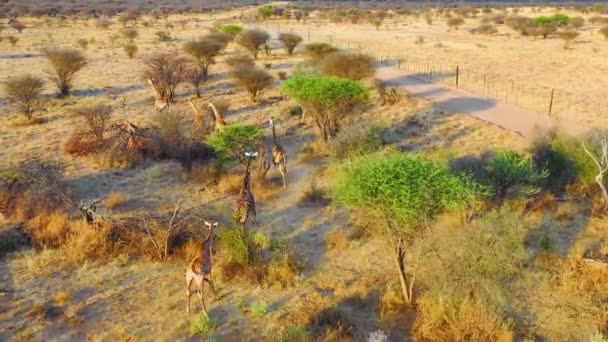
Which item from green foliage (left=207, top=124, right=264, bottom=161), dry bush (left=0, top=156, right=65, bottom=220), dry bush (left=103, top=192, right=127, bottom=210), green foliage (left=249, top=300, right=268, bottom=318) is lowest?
green foliage (left=249, top=300, right=268, bottom=318)

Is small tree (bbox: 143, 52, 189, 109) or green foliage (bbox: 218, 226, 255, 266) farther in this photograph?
small tree (bbox: 143, 52, 189, 109)

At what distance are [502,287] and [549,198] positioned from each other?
444 cm

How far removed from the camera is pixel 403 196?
7602 millimetres

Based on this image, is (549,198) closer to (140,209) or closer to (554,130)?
(554,130)

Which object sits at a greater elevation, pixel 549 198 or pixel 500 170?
pixel 500 170

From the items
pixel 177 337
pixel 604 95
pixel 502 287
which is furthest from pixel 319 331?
pixel 604 95

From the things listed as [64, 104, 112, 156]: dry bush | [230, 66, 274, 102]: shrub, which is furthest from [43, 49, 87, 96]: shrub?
[64, 104, 112, 156]: dry bush

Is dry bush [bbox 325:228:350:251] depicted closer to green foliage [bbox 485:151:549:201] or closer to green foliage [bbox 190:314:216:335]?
green foliage [bbox 190:314:216:335]

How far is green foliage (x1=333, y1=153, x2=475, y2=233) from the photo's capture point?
7626mm

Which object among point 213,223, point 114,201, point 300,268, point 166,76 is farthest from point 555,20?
point 213,223

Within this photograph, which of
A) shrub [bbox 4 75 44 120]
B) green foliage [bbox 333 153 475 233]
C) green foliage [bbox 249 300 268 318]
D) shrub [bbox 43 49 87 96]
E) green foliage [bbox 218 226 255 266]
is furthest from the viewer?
shrub [bbox 43 49 87 96]

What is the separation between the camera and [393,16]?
6944 centimetres

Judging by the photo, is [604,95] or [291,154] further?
[604,95]

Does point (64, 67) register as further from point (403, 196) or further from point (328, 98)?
point (403, 196)
